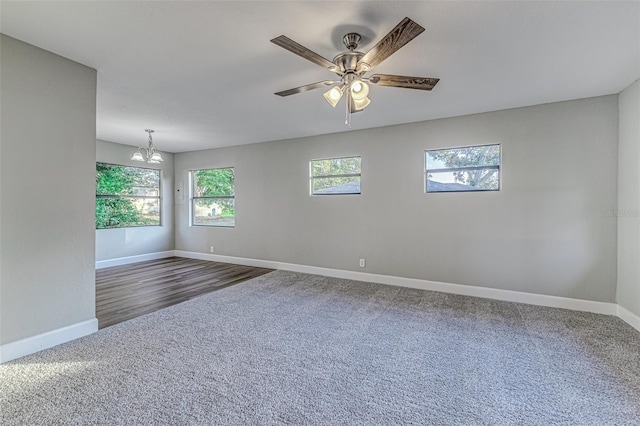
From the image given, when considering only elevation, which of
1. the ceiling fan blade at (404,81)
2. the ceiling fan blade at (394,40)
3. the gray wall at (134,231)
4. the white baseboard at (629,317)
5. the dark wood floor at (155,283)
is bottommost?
the dark wood floor at (155,283)

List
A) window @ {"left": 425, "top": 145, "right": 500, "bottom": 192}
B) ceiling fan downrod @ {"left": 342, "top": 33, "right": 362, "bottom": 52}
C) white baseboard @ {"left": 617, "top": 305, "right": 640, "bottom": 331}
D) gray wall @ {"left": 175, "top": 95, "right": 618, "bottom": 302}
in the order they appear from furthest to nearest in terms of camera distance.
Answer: window @ {"left": 425, "top": 145, "right": 500, "bottom": 192}, gray wall @ {"left": 175, "top": 95, "right": 618, "bottom": 302}, white baseboard @ {"left": 617, "top": 305, "right": 640, "bottom": 331}, ceiling fan downrod @ {"left": 342, "top": 33, "right": 362, "bottom": 52}

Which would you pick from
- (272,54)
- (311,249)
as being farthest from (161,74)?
(311,249)

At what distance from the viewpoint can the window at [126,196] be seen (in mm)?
5583

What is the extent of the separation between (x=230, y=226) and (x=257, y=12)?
485cm

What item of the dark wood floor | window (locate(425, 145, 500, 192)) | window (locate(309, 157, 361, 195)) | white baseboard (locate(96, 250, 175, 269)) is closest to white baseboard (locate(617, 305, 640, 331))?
window (locate(425, 145, 500, 192))

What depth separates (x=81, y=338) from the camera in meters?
2.59

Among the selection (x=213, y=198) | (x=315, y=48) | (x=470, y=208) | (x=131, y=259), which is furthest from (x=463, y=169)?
(x=131, y=259)

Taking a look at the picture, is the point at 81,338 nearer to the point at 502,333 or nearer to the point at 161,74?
the point at 161,74

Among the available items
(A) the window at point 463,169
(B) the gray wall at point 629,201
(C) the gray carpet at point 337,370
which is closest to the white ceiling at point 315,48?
(B) the gray wall at point 629,201

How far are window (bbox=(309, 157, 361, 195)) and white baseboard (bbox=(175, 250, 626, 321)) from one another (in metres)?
1.39

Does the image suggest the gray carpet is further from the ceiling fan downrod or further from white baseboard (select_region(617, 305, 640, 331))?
the ceiling fan downrod

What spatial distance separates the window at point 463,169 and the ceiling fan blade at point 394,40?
8.19 ft

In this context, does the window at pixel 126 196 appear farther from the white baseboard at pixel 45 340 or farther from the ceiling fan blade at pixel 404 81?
the ceiling fan blade at pixel 404 81

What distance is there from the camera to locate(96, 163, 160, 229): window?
18.3 feet
